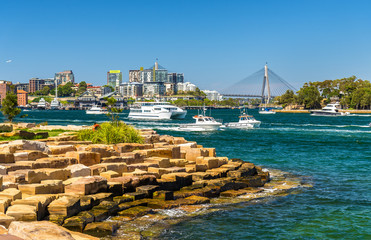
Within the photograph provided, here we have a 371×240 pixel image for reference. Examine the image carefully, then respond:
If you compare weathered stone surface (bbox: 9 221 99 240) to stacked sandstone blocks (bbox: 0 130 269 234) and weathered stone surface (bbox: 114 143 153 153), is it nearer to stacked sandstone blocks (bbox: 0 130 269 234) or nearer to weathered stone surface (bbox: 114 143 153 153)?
stacked sandstone blocks (bbox: 0 130 269 234)

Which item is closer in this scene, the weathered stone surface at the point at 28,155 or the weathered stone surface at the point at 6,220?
the weathered stone surface at the point at 6,220

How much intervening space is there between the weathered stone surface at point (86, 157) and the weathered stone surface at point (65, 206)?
4.21 metres

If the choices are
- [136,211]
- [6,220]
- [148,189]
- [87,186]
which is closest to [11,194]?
[6,220]

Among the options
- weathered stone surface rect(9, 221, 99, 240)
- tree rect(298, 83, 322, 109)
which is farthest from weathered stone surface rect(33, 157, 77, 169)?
tree rect(298, 83, 322, 109)

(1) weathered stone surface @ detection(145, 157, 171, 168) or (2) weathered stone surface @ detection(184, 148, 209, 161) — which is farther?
(2) weathered stone surface @ detection(184, 148, 209, 161)

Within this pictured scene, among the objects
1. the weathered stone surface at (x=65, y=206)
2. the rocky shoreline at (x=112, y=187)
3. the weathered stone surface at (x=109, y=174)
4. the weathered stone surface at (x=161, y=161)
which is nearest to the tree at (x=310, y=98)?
the rocky shoreline at (x=112, y=187)

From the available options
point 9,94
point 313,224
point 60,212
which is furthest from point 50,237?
point 9,94

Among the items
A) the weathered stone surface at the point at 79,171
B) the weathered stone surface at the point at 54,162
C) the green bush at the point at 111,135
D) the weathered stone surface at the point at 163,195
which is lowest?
the weathered stone surface at the point at 163,195

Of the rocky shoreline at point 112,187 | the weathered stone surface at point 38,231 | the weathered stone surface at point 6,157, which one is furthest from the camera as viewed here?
the weathered stone surface at point 6,157

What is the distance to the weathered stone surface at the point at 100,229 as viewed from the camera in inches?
390

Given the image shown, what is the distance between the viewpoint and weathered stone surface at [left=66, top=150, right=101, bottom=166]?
584 inches

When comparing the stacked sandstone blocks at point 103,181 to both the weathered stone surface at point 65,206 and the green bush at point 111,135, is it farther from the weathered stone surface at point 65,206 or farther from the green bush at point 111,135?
the green bush at point 111,135

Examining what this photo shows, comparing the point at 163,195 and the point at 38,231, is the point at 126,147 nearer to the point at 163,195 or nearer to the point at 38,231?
the point at 163,195

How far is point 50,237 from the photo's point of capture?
24.6 feet
